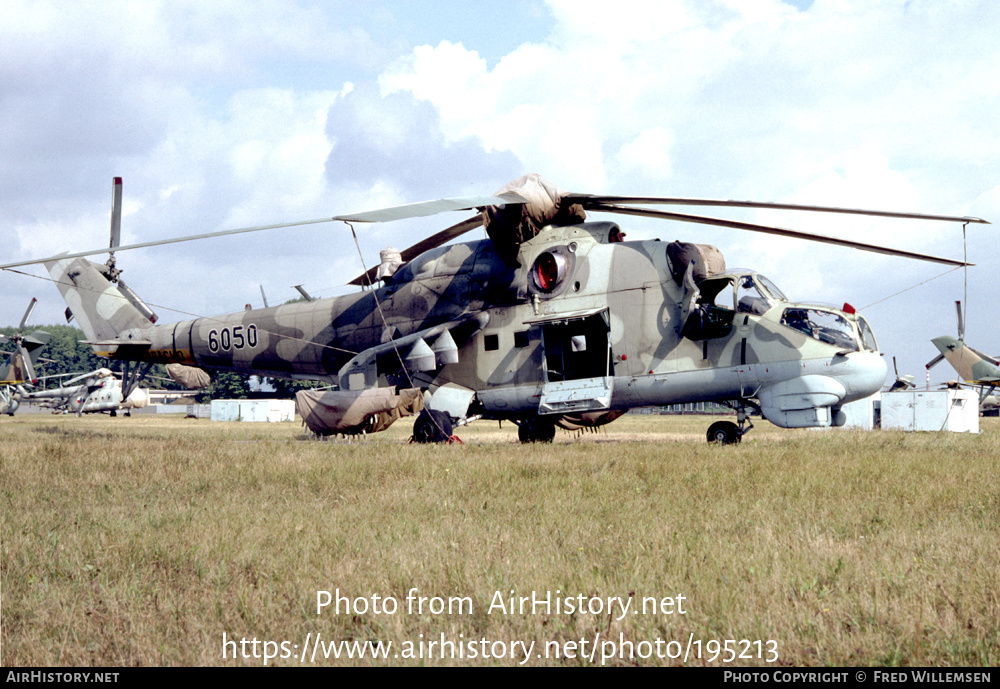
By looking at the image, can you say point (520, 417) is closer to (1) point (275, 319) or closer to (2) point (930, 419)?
(1) point (275, 319)

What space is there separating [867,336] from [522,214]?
741 cm

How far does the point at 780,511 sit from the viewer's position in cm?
712

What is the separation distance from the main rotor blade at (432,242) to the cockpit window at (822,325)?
7388 mm

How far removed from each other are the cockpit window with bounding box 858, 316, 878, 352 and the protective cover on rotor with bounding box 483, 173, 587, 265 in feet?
21.8

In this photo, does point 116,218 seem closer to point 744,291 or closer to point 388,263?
point 388,263

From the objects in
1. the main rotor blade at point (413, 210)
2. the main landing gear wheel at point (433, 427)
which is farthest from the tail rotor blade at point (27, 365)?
the main rotor blade at point (413, 210)

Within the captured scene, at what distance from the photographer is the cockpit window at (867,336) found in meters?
14.8

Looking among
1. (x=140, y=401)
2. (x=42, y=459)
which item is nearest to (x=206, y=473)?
(x=42, y=459)

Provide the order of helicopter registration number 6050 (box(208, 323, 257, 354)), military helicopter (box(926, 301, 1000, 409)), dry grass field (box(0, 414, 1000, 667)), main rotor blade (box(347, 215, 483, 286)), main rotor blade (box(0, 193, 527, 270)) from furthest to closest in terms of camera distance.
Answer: military helicopter (box(926, 301, 1000, 409)) < helicopter registration number 6050 (box(208, 323, 257, 354)) < main rotor blade (box(347, 215, 483, 286)) < main rotor blade (box(0, 193, 527, 270)) < dry grass field (box(0, 414, 1000, 667))

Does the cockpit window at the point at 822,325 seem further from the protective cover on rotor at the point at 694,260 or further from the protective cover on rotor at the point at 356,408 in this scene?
the protective cover on rotor at the point at 356,408

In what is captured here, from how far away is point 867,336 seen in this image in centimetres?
1493

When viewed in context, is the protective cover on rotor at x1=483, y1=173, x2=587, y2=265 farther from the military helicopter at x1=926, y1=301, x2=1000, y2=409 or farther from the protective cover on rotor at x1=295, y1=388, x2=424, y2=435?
the military helicopter at x1=926, y1=301, x2=1000, y2=409

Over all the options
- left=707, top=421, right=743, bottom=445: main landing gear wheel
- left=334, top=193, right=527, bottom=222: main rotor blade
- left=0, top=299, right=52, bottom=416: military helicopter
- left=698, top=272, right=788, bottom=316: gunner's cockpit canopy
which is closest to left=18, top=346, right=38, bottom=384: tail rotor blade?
left=0, top=299, right=52, bottom=416: military helicopter

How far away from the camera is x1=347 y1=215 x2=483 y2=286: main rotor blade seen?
1820 centimetres
